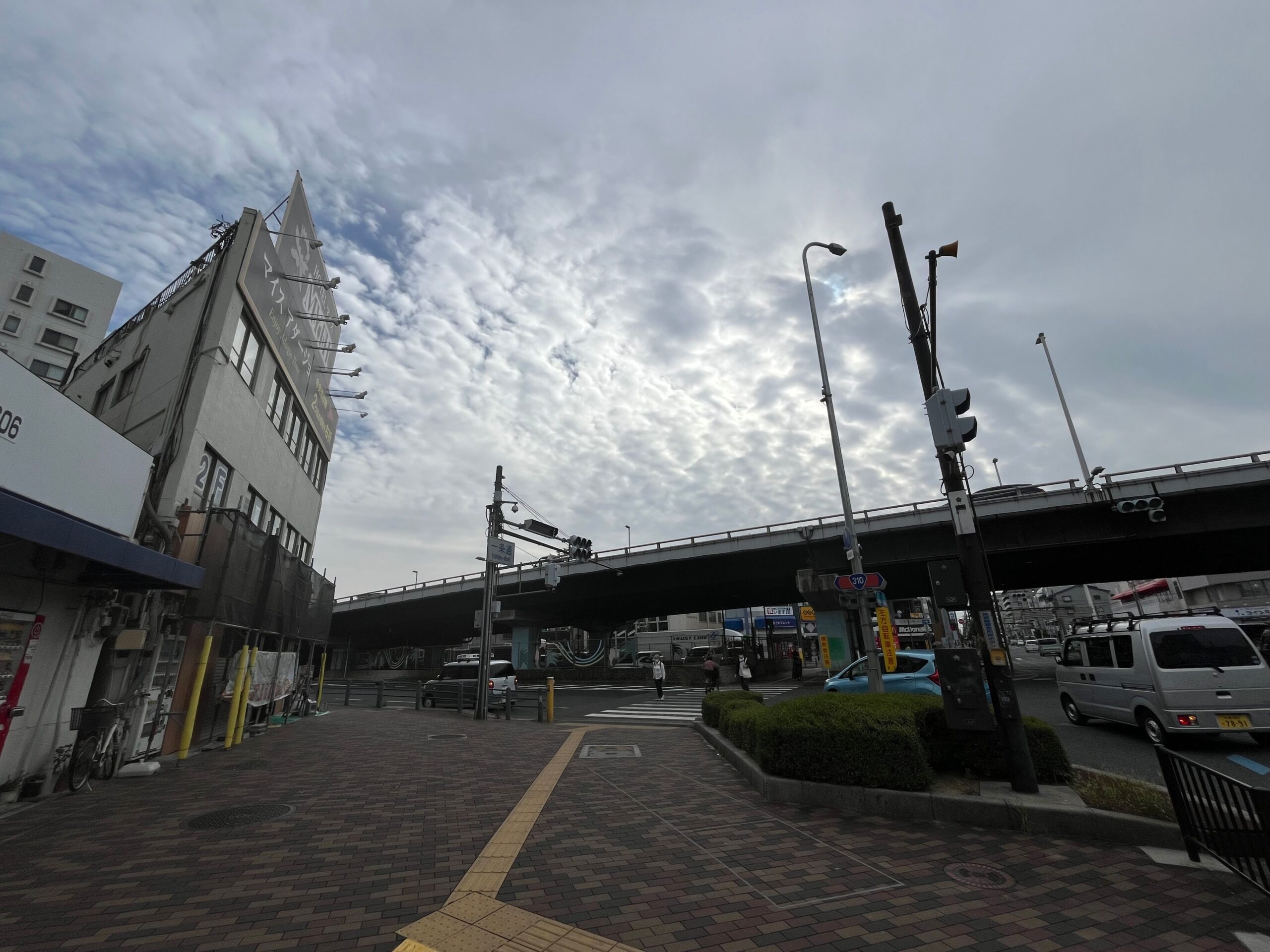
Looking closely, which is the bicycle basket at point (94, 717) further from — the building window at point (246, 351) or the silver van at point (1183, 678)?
the silver van at point (1183, 678)

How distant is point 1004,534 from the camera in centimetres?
2469

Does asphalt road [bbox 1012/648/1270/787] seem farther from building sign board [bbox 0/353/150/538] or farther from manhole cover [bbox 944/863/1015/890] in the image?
building sign board [bbox 0/353/150/538]

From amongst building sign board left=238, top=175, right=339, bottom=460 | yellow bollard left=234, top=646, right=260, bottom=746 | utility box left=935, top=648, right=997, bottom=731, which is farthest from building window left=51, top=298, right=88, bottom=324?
utility box left=935, top=648, right=997, bottom=731

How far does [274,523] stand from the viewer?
17203 millimetres

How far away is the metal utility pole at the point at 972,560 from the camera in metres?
6.07

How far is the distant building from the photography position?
133 feet

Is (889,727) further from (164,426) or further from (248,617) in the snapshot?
(164,426)

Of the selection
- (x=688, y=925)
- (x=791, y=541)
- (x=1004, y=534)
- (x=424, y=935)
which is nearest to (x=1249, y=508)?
(x=1004, y=534)

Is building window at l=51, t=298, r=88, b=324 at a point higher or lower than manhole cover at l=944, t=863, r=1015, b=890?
higher

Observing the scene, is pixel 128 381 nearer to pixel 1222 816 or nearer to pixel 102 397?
pixel 102 397

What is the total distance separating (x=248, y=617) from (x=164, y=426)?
436cm

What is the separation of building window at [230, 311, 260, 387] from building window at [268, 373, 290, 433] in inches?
56.5

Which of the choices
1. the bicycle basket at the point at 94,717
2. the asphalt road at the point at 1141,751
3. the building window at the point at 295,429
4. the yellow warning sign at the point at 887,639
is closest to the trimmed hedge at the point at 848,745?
the asphalt road at the point at 1141,751

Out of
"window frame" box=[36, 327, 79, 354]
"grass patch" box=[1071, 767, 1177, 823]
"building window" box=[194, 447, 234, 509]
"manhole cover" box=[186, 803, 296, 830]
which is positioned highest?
"window frame" box=[36, 327, 79, 354]
